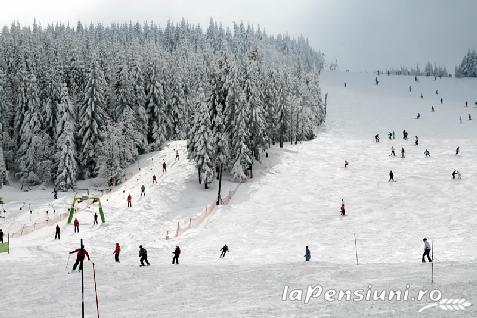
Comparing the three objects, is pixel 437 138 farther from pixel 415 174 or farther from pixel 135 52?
pixel 135 52

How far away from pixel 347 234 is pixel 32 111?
163ft

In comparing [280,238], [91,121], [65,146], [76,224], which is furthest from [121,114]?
[280,238]

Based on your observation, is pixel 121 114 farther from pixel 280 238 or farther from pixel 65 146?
pixel 280 238

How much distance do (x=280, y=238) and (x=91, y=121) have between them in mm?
39048

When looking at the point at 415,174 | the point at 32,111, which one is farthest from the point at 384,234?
the point at 32,111

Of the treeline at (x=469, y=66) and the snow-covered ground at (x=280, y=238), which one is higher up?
the treeline at (x=469, y=66)

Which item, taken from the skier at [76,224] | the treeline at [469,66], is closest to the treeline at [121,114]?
the skier at [76,224]

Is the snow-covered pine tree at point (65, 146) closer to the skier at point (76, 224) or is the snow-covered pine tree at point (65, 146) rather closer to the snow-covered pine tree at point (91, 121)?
the snow-covered pine tree at point (91, 121)

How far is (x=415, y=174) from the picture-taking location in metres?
52.3

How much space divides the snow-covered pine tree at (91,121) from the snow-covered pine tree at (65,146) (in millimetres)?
1459

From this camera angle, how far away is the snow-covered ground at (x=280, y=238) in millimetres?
17078

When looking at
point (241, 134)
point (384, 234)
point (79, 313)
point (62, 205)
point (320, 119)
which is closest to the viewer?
point (79, 313)

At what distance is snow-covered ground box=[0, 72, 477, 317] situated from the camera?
1708 cm

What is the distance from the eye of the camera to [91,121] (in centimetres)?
6619
